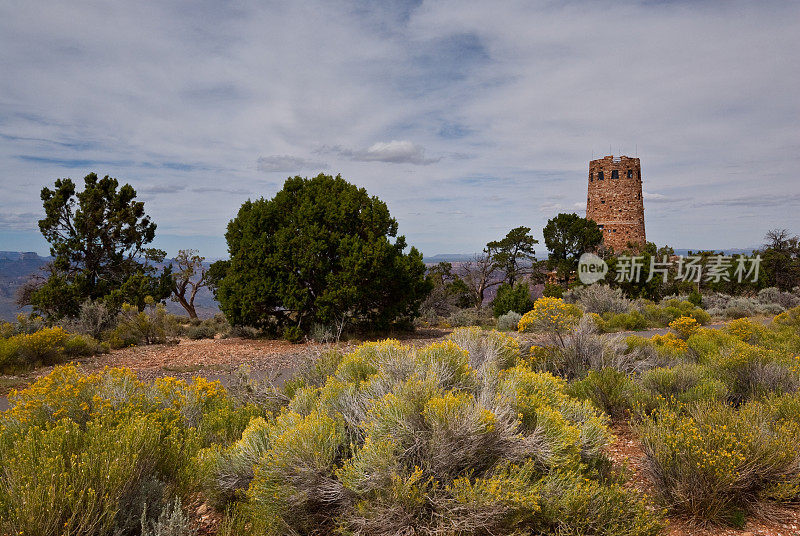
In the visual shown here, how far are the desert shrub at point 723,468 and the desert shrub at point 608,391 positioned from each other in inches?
69.5

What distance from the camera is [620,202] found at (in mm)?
33344

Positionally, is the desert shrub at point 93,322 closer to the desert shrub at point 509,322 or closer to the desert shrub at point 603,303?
the desert shrub at point 509,322

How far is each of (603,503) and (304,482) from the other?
197 cm

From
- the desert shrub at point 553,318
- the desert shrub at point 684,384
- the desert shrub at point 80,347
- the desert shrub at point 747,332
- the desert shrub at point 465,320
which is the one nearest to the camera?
the desert shrub at point 684,384

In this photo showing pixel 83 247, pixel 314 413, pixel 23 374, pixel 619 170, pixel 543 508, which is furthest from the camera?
pixel 619 170

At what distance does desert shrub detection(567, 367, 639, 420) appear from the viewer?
17.6 ft

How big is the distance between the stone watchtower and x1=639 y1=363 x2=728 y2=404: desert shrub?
30.7m

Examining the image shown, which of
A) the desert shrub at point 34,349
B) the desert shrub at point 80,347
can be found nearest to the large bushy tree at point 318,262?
the desert shrub at point 80,347

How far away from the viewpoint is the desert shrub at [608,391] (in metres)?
5.35

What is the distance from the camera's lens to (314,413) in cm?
309

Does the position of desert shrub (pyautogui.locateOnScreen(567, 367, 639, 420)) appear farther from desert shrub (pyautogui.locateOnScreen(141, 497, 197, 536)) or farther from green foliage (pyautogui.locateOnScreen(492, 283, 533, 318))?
green foliage (pyautogui.locateOnScreen(492, 283, 533, 318))

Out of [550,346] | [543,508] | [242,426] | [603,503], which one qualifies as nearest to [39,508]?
[242,426]

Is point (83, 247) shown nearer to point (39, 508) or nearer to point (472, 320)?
point (472, 320)

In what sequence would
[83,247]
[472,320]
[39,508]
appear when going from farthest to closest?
1. [472,320]
2. [83,247]
3. [39,508]
